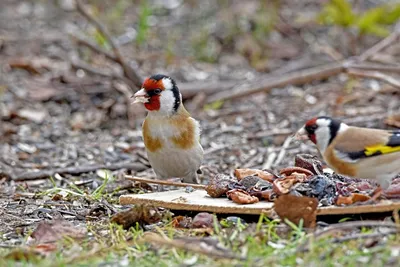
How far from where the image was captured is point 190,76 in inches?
344

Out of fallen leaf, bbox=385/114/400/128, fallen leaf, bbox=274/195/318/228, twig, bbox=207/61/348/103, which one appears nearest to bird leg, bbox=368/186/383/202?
fallen leaf, bbox=274/195/318/228

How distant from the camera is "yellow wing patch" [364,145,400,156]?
3.87m

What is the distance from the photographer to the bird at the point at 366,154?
3879 millimetres

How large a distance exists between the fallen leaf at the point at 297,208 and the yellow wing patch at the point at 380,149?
0.38 meters

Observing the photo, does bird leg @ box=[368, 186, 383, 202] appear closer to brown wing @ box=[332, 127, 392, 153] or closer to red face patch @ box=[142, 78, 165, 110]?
brown wing @ box=[332, 127, 392, 153]

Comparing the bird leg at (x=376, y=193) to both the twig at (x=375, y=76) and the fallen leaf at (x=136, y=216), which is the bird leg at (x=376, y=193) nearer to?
the fallen leaf at (x=136, y=216)

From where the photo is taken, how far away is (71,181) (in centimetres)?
565

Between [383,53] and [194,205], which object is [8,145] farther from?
[383,53]

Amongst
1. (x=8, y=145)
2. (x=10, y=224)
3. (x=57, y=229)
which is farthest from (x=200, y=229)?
(x=8, y=145)

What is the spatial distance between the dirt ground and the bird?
1.31m

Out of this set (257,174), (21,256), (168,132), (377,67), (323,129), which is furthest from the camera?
(377,67)

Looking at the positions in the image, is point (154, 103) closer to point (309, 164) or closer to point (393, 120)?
point (309, 164)

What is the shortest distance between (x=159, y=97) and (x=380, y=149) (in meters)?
1.48

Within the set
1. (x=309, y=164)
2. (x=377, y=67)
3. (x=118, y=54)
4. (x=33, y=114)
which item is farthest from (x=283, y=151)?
(x=33, y=114)
